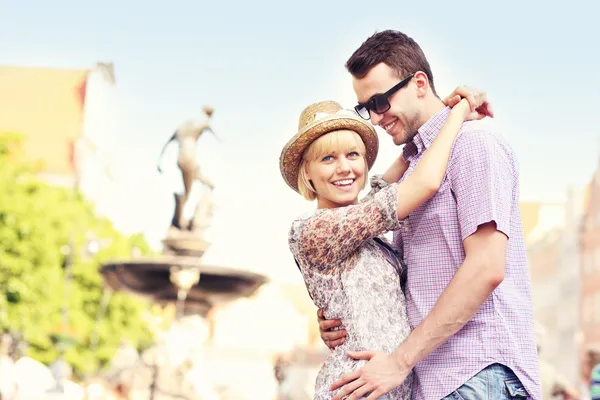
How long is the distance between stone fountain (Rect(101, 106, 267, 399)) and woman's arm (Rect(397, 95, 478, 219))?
30.6 feet

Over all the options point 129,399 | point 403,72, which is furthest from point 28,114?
point 403,72

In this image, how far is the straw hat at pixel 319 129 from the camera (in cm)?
351

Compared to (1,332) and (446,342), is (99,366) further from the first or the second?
(446,342)

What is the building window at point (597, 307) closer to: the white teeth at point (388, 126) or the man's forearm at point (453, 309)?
the white teeth at point (388, 126)

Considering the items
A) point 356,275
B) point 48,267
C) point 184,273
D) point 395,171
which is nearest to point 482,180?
point 356,275

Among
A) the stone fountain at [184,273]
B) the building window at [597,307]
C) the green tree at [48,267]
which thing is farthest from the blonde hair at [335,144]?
the building window at [597,307]

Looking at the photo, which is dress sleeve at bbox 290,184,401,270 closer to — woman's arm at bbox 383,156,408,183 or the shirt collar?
the shirt collar

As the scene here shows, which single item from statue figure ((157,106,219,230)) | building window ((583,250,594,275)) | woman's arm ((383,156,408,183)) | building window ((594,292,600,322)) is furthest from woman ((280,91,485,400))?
building window ((583,250,594,275))

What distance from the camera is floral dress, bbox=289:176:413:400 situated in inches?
125

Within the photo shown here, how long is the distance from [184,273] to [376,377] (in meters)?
9.55

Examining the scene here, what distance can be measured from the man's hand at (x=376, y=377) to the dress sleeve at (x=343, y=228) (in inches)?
13.9

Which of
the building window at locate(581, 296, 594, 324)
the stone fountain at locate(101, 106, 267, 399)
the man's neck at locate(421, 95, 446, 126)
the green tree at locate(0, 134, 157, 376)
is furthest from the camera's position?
the building window at locate(581, 296, 594, 324)

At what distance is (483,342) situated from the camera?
3.06 metres

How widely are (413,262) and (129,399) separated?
10.9 m
